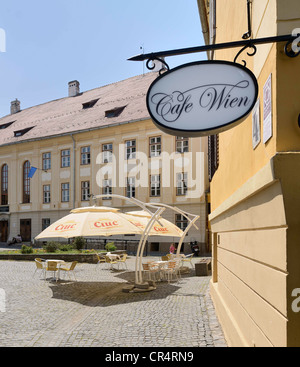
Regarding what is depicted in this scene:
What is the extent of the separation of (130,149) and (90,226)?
20456 millimetres

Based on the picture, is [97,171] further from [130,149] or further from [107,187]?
[130,149]

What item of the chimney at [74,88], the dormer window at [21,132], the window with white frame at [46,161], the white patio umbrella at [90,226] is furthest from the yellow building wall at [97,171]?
the white patio umbrella at [90,226]

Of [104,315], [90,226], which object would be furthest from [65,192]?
[104,315]

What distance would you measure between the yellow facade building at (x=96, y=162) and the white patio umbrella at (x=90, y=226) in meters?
16.4

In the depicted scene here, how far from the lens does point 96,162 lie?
106 ft

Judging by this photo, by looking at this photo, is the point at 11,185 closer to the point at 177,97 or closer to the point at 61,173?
the point at 61,173

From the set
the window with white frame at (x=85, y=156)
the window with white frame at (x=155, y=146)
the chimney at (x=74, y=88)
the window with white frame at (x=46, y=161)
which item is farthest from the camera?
the chimney at (x=74, y=88)

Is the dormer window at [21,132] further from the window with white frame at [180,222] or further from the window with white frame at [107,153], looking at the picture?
the window with white frame at [180,222]

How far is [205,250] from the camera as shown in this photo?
87.5ft

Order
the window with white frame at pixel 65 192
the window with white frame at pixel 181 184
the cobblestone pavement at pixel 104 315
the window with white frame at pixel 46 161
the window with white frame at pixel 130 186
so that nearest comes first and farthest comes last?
the cobblestone pavement at pixel 104 315 → the window with white frame at pixel 181 184 → the window with white frame at pixel 130 186 → the window with white frame at pixel 65 192 → the window with white frame at pixel 46 161

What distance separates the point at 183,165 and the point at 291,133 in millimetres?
25167

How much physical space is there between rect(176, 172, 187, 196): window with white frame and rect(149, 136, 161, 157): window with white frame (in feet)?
8.36

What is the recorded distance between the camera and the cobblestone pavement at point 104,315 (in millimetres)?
6082

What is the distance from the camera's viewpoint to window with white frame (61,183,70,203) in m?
34.0
